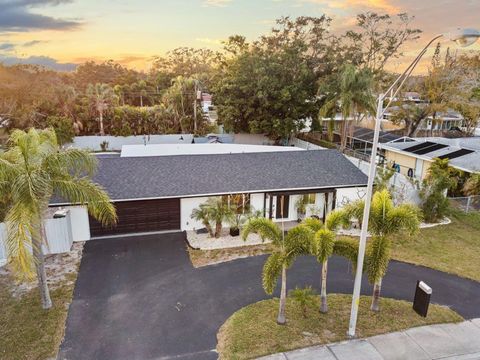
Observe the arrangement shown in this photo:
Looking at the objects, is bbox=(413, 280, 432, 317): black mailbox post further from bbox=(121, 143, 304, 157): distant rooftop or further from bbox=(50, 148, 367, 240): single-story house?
bbox=(121, 143, 304, 157): distant rooftop

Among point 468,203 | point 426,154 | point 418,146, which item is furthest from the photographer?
point 418,146

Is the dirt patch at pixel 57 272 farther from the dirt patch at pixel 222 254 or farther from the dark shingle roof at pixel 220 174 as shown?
the dirt patch at pixel 222 254

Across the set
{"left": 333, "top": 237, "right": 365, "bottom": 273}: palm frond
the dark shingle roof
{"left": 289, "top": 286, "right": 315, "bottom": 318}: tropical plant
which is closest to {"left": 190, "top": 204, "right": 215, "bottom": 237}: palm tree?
the dark shingle roof

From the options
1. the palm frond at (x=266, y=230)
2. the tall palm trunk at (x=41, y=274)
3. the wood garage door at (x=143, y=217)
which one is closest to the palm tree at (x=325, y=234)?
the palm frond at (x=266, y=230)

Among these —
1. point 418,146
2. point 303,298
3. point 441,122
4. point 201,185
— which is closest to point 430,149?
point 418,146

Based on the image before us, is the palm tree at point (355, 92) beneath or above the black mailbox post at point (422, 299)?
above

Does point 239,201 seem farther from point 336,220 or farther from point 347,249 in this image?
point 347,249
